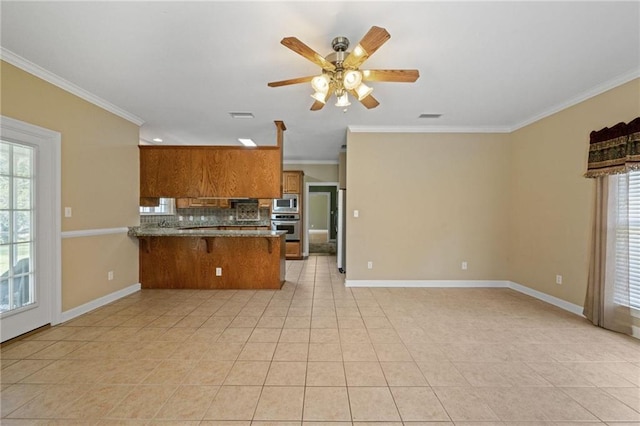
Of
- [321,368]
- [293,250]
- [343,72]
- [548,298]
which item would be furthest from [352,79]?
[293,250]

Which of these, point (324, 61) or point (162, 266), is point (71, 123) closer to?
point (162, 266)

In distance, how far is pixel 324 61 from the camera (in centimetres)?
207

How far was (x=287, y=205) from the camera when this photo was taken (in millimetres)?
7000

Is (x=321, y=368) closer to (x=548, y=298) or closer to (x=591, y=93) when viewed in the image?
(x=548, y=298)

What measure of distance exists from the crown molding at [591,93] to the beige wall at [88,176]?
5.83 m

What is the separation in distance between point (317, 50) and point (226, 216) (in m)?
5.31

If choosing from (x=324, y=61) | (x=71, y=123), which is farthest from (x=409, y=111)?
(x=71, y=123)

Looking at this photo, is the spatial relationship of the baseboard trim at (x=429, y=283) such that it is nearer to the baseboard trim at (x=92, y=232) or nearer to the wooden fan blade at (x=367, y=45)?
the wooden fan blade at (x=367, y=45)

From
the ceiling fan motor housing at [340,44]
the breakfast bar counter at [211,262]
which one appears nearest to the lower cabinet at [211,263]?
the breakfast bar counter at [211,262]

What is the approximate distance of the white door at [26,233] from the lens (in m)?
2.52

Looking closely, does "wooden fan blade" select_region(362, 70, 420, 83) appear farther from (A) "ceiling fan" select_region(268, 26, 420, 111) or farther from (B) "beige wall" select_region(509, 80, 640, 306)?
(B) "beige wall" select_region(509, 80, 640, 306)

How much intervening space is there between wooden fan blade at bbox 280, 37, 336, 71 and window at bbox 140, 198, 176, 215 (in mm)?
4909

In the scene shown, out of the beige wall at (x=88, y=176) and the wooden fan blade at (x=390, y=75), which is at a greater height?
the wooden fan blade at (x=390, y=75)

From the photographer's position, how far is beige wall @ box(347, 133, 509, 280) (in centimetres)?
450
